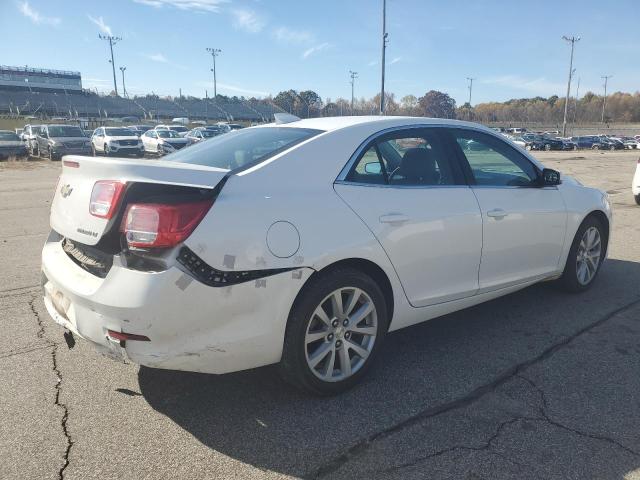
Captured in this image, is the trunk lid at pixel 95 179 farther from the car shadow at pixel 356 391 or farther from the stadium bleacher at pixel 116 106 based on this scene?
the stadium bleacher at pixel 116 106

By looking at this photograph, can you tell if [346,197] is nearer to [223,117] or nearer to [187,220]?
[187,220]

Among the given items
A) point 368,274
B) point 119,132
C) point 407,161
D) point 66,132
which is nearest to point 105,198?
point 368,274

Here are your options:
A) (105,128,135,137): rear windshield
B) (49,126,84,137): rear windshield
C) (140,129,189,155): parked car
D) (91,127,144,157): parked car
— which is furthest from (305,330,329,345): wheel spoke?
(105,128,135,137): rear windshield

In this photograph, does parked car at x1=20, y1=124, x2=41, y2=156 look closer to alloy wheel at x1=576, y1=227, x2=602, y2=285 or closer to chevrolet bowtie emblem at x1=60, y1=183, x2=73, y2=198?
chevrolet bowtie emblem at x1=60, y1=183, x2=73, y2=198

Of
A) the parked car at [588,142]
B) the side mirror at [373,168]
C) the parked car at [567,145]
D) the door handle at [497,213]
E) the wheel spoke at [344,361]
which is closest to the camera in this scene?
the wheel spoke at [344,361]

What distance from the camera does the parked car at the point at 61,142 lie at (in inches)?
1011

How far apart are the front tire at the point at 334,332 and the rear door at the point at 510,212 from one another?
3.60ft

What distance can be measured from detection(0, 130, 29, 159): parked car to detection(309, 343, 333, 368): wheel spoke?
28.3 m

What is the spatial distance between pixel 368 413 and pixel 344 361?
33 centimetres

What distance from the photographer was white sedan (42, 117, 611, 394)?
252 centimetres

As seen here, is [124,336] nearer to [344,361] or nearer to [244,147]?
[344,361]

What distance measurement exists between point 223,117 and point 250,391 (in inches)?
3903

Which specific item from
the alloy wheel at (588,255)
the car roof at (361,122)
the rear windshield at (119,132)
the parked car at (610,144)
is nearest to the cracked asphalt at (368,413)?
the alloy wheel at (588,255)

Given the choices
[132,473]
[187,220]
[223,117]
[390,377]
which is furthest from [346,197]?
[223,117]
